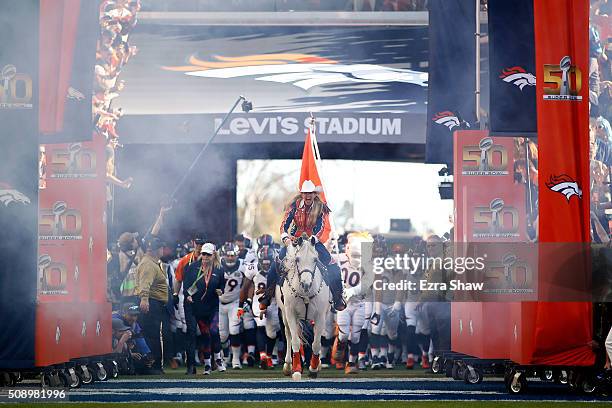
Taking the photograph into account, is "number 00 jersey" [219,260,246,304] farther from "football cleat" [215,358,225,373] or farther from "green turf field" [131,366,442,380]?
"football cleat" [215,358,225,373]

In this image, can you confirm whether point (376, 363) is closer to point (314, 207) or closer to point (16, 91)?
point (314, 207)

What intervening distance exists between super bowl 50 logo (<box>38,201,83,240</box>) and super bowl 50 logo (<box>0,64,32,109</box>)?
2.36 m

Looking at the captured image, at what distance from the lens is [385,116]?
2592cm

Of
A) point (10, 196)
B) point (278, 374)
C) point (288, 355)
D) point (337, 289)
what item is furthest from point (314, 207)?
point (10, 196)

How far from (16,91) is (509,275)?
5787mm

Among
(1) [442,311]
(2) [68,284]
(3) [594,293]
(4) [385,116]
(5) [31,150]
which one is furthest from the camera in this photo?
(4) [385,116]

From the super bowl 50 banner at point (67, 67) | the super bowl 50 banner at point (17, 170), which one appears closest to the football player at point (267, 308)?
the super bowl 50 banner at point (67, 67)

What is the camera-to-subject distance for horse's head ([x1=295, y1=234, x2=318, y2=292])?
16.7 metres

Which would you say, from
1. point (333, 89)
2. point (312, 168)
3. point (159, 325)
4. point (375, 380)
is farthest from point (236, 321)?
point (333, 89)

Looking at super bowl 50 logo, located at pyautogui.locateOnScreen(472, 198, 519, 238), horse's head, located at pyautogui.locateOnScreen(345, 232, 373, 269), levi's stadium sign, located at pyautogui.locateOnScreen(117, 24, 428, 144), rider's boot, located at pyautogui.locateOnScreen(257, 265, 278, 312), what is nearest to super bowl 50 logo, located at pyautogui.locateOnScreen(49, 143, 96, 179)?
rider's boot, located at pyautogui.locateOnScreen(257, 265, 278, 312)

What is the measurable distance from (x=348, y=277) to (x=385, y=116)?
6.35 metres

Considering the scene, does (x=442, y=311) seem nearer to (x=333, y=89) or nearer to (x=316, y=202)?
(x=316, y=202)

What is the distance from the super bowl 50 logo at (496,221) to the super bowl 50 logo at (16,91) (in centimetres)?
583

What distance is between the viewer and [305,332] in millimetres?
18812
